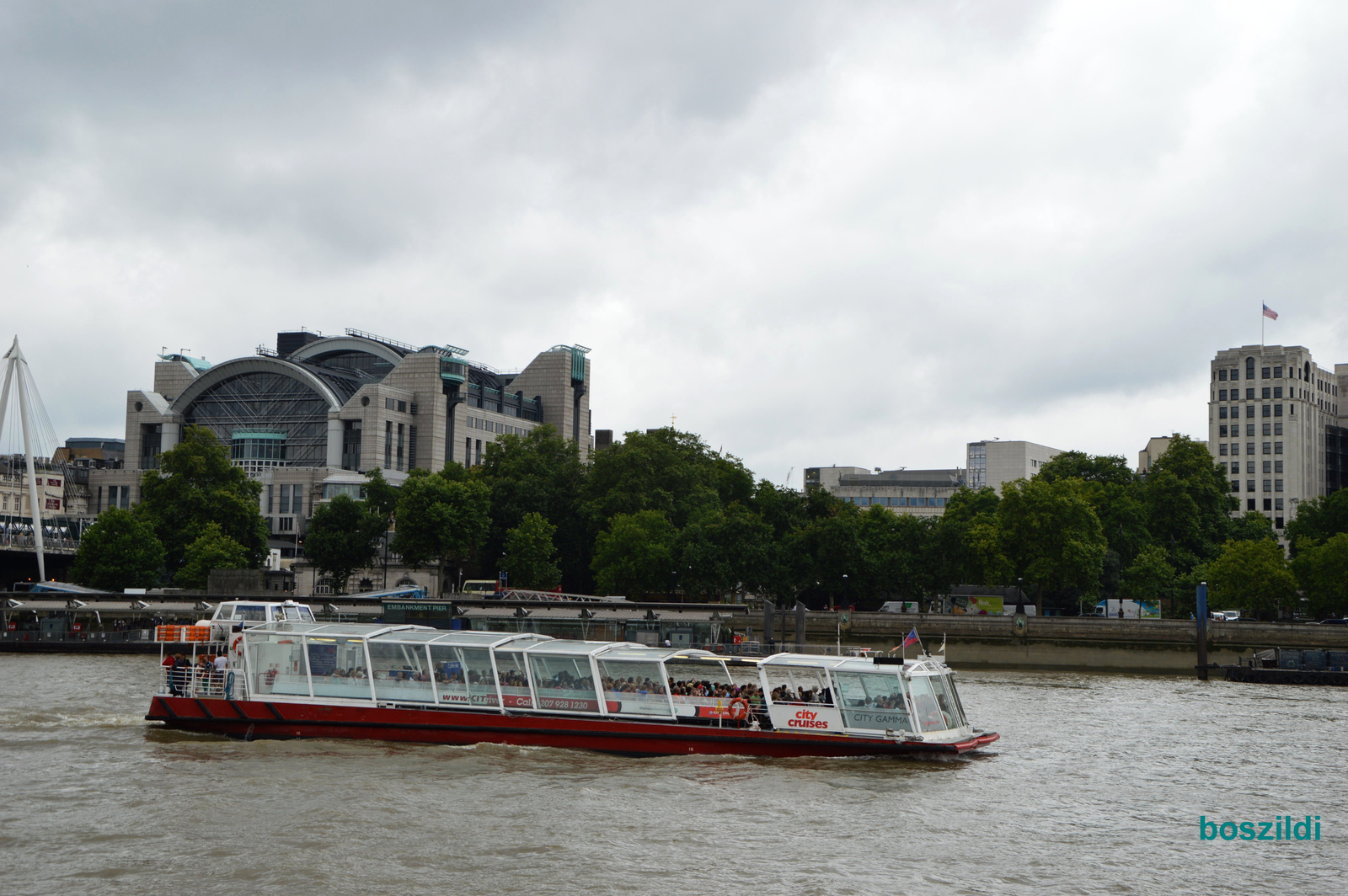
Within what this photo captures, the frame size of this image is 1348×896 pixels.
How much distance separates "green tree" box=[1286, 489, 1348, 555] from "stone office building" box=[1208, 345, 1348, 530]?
3577 cm

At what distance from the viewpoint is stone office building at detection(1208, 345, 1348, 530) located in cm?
14500

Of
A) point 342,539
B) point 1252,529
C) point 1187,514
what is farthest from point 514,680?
point 1252,529

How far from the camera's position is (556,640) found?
33.1 metres

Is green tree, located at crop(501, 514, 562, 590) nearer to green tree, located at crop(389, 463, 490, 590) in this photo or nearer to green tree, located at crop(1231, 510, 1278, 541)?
green tree, located at crop(389, 463, 490, 590)

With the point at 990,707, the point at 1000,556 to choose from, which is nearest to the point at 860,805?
the point at 990,707

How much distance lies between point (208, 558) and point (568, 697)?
63.5 metres

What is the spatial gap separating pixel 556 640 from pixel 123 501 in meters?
117

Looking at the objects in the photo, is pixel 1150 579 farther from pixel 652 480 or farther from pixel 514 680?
pixel 514 680

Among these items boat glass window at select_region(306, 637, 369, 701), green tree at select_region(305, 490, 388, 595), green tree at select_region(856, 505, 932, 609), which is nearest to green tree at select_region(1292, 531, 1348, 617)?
green tree at select_region(856, 505, 932, 609)

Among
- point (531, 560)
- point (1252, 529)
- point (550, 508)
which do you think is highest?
point (550, 508)

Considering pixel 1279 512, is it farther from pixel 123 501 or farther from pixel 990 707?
pixel 123 501

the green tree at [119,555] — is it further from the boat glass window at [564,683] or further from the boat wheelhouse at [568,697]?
the boat glass window at [564,683]

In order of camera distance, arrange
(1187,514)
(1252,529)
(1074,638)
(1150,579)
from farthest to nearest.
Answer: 1. (1252,529)
2. (1187,514)
3. (1150,579)
4. (1074,638)

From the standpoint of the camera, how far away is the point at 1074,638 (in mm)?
75062
